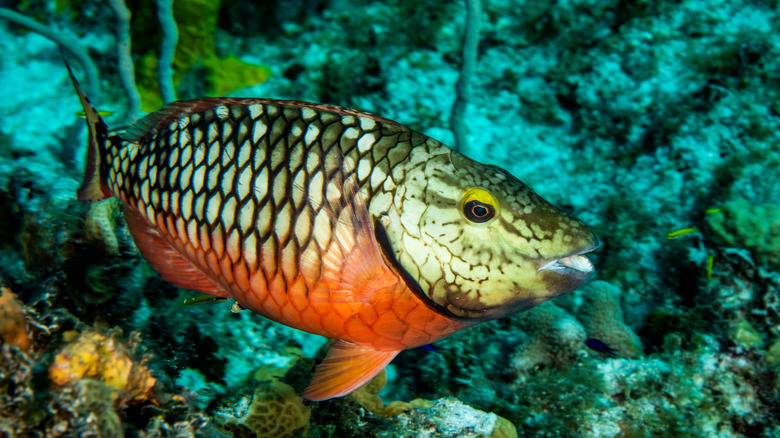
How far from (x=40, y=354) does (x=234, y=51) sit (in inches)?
202

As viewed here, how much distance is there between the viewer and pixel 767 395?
123 inches

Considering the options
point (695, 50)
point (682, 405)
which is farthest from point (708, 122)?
point (682, 405)

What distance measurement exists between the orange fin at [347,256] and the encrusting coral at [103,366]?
647mm

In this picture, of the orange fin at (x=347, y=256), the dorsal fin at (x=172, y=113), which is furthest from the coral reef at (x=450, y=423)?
the dorsal fin at (x=172, y=113)

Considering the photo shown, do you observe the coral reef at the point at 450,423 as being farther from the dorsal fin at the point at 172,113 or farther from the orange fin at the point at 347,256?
the dorsal fin at the point at 172,113

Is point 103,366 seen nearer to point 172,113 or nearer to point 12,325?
point 12,325

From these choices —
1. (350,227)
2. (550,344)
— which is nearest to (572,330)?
(550,344)

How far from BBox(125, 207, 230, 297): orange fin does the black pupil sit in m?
1.19

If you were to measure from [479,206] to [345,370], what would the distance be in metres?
0.87

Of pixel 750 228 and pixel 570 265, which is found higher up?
pixel 570 265

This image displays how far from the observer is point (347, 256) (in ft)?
5.35

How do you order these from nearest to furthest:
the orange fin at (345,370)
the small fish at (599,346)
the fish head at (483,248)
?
the fish head at (483,248) → the orange fin at (345,370) → the small fish at (599,346)

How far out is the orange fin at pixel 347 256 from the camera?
162cm

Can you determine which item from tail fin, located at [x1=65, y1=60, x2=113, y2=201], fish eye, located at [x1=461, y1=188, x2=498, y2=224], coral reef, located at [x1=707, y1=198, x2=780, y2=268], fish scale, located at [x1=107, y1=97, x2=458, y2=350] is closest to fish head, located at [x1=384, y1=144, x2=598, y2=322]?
fish eye, located at [x1=461, y1=188, x2=498, y2=224]
